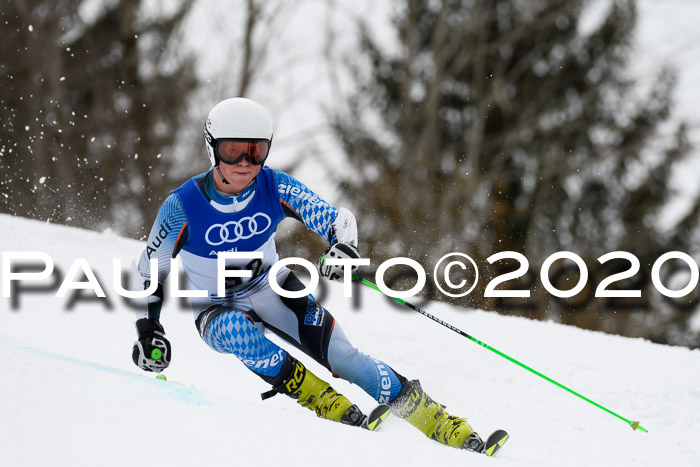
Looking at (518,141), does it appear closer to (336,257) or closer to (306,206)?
(306,206)

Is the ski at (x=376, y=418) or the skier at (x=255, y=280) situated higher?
the skier at (x=255, y=280)

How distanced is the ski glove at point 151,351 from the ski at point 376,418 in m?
0.88

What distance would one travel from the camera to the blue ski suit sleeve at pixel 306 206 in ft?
11.6

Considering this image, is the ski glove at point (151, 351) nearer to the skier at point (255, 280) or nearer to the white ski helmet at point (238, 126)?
the skier at point (255, 280)

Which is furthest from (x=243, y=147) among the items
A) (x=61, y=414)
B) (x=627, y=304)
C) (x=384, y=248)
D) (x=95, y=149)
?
(x=95, y=149)

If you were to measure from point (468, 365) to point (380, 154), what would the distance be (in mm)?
12700

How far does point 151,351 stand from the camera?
130 inches

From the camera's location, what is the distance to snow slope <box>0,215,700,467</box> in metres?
2.20

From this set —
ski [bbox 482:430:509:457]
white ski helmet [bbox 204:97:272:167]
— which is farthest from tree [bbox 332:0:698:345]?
white ski helmet [bbox 204:97:272:167]

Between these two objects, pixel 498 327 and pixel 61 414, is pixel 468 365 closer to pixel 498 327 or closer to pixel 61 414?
pixel 498 327

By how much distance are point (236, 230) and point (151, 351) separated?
24.8 inches

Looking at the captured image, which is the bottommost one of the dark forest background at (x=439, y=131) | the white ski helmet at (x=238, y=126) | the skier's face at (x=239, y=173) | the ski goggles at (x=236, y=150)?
the skier's face at (x=239, y=173)
